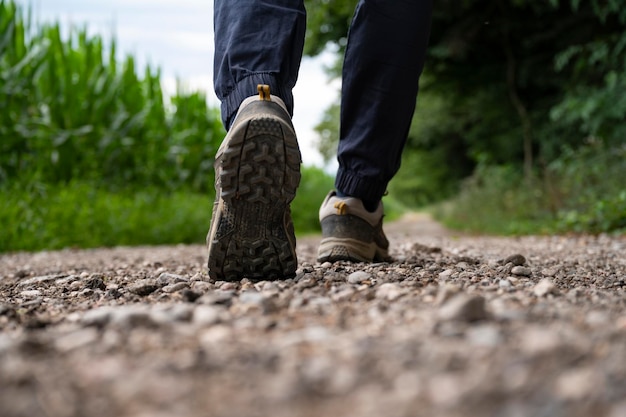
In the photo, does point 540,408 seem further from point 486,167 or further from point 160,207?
point 486,167

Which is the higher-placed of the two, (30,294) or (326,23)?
(326,23)

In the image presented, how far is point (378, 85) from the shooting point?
188 cm

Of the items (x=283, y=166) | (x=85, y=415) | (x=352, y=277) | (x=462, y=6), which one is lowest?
(x=85, y=415)

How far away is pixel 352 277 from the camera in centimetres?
152

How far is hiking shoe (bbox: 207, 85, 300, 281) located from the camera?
136 centimetres

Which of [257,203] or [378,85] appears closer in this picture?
[257,203]

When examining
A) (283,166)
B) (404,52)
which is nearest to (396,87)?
(404,52)

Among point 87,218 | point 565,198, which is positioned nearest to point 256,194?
point 87,218

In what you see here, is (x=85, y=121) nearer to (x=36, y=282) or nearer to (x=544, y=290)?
(x=36, y=282)

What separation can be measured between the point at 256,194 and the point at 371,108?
63 cm

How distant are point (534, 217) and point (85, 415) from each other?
6351 mm

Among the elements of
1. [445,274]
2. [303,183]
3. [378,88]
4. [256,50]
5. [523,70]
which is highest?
[523,70]

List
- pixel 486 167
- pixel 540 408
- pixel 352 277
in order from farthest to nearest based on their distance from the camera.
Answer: pixel 486 167 → pixel 352 277 → pixel 540 408

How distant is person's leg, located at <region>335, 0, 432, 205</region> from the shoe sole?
48cm
